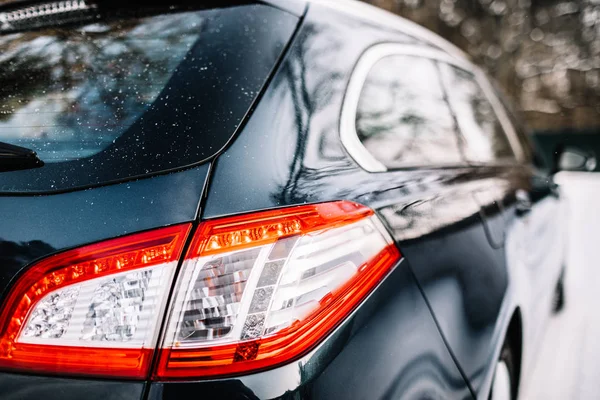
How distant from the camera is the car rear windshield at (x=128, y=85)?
4.47 feet

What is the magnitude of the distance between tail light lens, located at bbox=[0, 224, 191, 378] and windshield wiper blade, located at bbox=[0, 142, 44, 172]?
24 centimetres

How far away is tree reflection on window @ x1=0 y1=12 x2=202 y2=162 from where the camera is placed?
1478 mm

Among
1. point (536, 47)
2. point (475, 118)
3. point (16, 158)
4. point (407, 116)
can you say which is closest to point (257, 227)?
point (16, 158)

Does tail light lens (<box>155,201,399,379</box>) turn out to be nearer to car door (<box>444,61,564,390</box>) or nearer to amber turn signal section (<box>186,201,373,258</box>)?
amber turn signal section (<box>186,201,373,258</box>)

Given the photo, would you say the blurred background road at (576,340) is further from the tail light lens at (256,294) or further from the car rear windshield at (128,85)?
the car rear windshield at (128,85)

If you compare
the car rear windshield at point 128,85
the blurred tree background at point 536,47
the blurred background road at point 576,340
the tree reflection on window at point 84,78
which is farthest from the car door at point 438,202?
the blurred tree background at point 536,47

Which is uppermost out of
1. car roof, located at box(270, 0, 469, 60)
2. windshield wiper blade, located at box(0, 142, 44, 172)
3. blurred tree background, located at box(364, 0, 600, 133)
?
blurred tree background, located at box(364, 0, 600, 133)

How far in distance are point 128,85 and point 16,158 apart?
0.38m

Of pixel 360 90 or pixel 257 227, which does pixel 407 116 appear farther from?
pixel 257 227

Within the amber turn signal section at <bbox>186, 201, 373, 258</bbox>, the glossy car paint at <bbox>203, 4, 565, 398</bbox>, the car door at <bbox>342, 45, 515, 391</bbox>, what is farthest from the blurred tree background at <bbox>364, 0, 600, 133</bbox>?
the amber turn signal section at <bbox>186, 201, 373, 258</bbox>

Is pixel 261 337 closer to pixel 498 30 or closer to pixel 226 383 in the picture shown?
pixel 226 383

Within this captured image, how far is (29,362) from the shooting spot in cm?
121

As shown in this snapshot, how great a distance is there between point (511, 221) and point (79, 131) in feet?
5.33

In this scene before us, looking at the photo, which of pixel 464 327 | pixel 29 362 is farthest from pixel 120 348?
pixel 464 327
